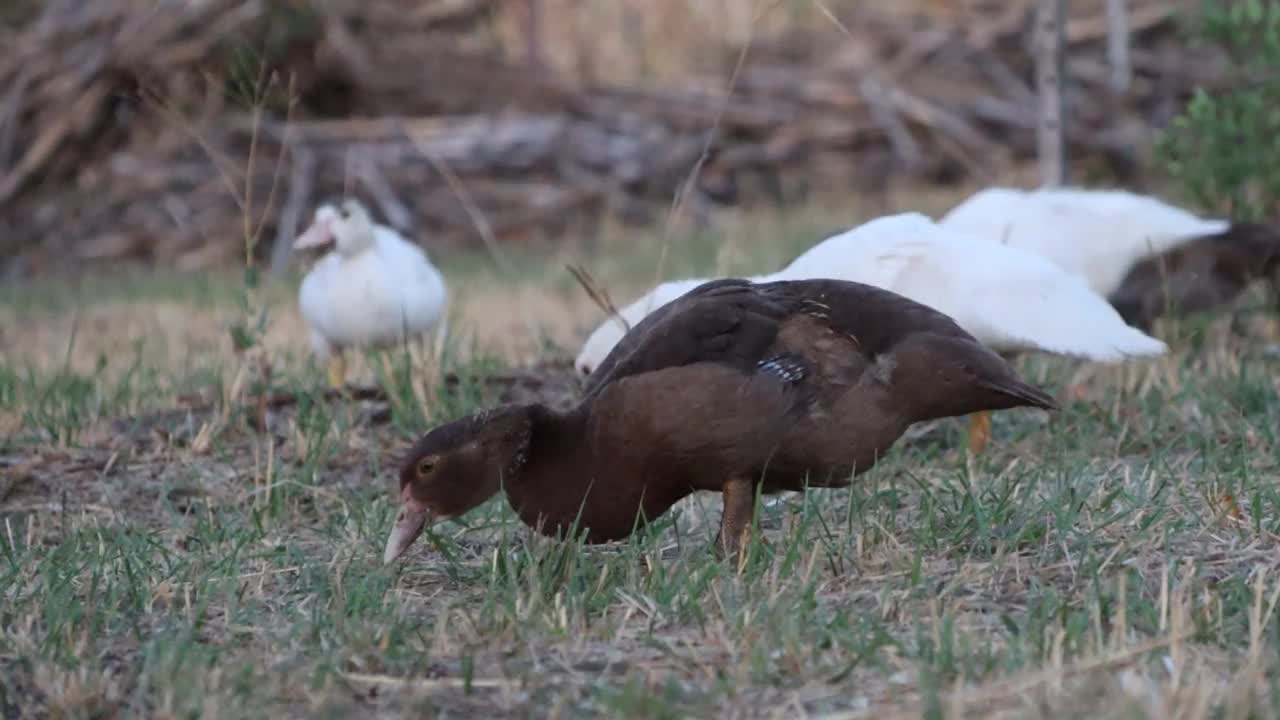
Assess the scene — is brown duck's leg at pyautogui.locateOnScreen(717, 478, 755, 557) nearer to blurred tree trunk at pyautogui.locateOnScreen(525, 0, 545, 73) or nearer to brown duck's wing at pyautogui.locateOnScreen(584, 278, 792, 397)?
brown duck's wing at pyautogui.locateOnScreen(584, 278, 792, 397)

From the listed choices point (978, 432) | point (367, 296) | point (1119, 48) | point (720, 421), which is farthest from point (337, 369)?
point (1119, 48)

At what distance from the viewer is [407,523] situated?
414 cm

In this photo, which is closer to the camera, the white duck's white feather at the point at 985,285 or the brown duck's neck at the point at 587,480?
the brown duck's neck at the point at 587,480

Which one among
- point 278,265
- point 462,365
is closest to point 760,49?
point 278,265

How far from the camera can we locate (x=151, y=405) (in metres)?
6.44

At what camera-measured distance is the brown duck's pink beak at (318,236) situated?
8.18 meters

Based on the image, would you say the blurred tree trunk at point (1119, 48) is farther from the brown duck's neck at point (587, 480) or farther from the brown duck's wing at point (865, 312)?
the brown duck's neck at point (587, 480)

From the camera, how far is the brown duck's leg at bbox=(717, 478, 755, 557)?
4.11 metres

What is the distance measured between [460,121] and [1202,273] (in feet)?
25.1

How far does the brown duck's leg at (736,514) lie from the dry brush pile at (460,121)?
26.7 ft

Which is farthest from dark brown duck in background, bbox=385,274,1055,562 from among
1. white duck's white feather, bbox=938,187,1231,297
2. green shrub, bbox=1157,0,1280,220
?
green shrub, bbox=1157,0,1280,220

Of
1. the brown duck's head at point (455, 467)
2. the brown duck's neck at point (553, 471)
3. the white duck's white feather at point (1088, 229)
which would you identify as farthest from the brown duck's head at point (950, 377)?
the white duck's white feather at point (1088, 229)

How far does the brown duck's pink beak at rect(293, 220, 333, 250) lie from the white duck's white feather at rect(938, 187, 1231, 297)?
2.90m

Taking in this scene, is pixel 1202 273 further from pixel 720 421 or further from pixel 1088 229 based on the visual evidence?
pixel 720 421
